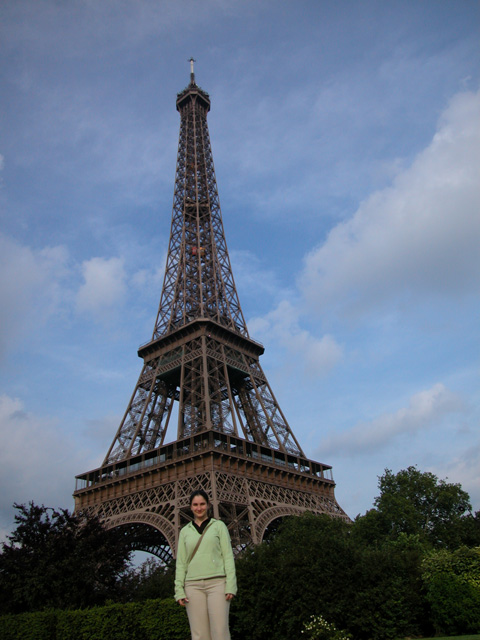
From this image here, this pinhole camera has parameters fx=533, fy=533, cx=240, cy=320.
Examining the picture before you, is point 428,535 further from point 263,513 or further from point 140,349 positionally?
point 140,349

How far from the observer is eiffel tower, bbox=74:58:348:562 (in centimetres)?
3519

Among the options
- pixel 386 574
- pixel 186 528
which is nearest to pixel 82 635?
pixel 386 574

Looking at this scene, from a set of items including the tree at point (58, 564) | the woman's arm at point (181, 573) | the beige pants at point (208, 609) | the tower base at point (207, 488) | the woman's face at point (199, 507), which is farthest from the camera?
the tower base at point (207, 488)

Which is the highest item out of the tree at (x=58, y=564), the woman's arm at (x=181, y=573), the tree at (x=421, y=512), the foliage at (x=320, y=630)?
the tree at (x=421, y=512)

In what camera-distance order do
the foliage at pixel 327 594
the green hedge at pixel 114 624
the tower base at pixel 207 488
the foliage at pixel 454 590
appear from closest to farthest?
the foliage at pixel 327 594 → the green hedge at pixel 114 624 → the foliage at pixel 454 590 → the tower base at pixel 207 488

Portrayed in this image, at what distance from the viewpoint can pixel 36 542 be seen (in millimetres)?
24156

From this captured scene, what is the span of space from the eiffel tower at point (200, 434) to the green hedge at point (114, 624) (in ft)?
33.5

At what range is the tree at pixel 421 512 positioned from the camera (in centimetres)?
3859

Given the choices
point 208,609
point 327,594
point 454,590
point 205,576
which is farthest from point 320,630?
point 205,576

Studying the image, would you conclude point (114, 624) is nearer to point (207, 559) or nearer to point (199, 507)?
point (207, 559)

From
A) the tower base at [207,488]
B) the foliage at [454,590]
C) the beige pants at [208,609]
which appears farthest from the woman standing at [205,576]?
the tower base at [207,488]

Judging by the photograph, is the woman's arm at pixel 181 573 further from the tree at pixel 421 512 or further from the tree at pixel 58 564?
the tree at pixel 421 512

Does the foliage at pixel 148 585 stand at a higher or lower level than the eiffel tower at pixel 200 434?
lower

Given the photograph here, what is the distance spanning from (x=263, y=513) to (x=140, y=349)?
20847mm
